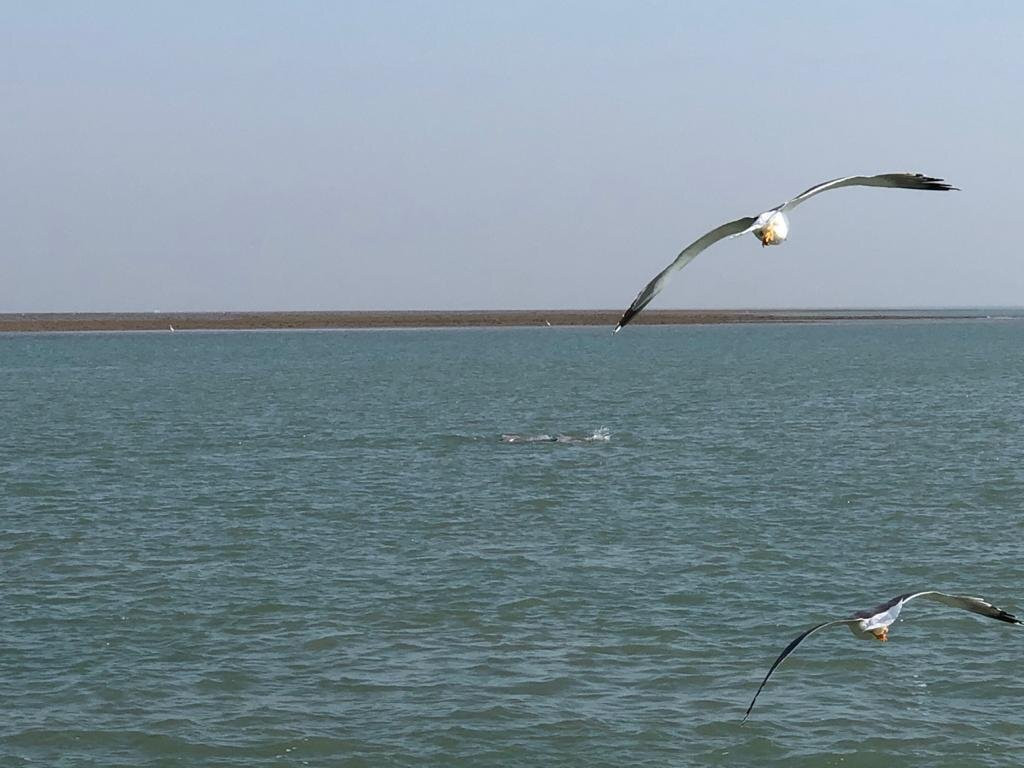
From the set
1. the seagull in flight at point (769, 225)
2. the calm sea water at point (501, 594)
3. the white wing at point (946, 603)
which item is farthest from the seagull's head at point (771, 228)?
the calm sea water at point (501, 594)

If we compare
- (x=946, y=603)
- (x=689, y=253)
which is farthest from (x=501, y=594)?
(x=689, y=253)

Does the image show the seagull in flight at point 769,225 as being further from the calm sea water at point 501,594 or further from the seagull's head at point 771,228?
the calm sea water at point 501,594

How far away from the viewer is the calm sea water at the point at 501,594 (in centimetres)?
2120

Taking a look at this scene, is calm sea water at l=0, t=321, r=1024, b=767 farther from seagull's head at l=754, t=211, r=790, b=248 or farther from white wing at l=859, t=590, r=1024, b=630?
seagull's head at l=754, t=211, r=790, b=248

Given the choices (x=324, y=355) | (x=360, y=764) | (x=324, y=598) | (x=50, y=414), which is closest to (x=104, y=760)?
(x=360, y=764)

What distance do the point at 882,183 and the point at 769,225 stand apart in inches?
31.0

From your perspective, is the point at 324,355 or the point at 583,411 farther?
the point at 324,355

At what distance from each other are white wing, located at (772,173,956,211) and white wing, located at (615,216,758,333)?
0.30 metres

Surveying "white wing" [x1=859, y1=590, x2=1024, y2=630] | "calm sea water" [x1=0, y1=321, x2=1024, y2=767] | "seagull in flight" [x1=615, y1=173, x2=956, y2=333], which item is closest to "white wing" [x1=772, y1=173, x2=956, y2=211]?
"seagull in flight" [x1=615, y1=173, x2=956, y2=333]

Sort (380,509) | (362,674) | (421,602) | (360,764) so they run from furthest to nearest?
(380,509)
(421,602)
(362,674)
(360,764)

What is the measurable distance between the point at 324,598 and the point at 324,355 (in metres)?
142

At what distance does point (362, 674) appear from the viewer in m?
23.8

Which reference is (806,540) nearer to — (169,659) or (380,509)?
(380,509)

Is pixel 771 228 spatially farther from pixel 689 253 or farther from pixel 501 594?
pixel 501 594
